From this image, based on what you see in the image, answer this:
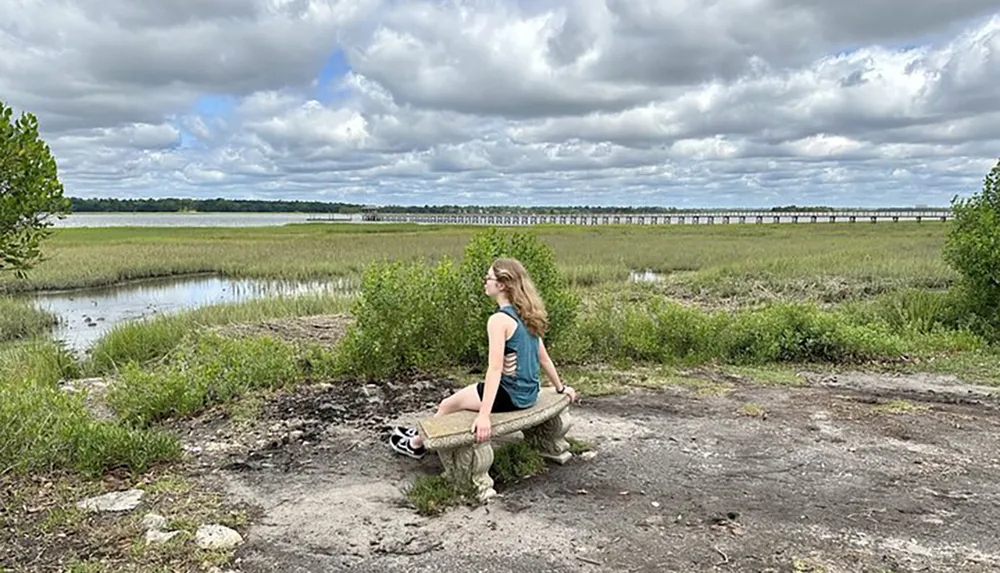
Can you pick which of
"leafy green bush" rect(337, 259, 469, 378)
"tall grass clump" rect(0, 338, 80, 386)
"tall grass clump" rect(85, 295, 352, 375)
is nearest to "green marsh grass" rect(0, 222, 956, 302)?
"leafy green bush" rect(337, 259, 469, 378)

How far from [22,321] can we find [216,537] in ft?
47.0

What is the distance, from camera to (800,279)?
18031 mm

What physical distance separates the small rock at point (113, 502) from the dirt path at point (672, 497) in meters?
0.53

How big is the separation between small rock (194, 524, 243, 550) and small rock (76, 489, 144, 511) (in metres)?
0.61

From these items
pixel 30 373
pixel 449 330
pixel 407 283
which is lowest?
pixel 30 373

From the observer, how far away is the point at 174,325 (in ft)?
40.5

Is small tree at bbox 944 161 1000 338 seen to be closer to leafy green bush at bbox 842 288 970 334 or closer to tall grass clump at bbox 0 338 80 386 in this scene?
leafy green bush at bbox 842 288 970 334

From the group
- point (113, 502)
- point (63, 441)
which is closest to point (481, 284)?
point (63, 441)

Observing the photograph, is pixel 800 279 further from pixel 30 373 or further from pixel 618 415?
pixel 30 373

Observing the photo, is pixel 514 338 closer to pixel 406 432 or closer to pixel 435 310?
pixel 406 432

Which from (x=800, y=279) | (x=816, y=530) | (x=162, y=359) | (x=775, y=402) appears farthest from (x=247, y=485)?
(x=800, y=279)

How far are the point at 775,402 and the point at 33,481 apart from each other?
19.4 ft

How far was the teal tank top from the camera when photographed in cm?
450

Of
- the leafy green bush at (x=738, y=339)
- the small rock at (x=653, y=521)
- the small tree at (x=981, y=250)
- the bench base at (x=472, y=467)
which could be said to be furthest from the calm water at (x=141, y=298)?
the small tree at (x=981, y=250)
